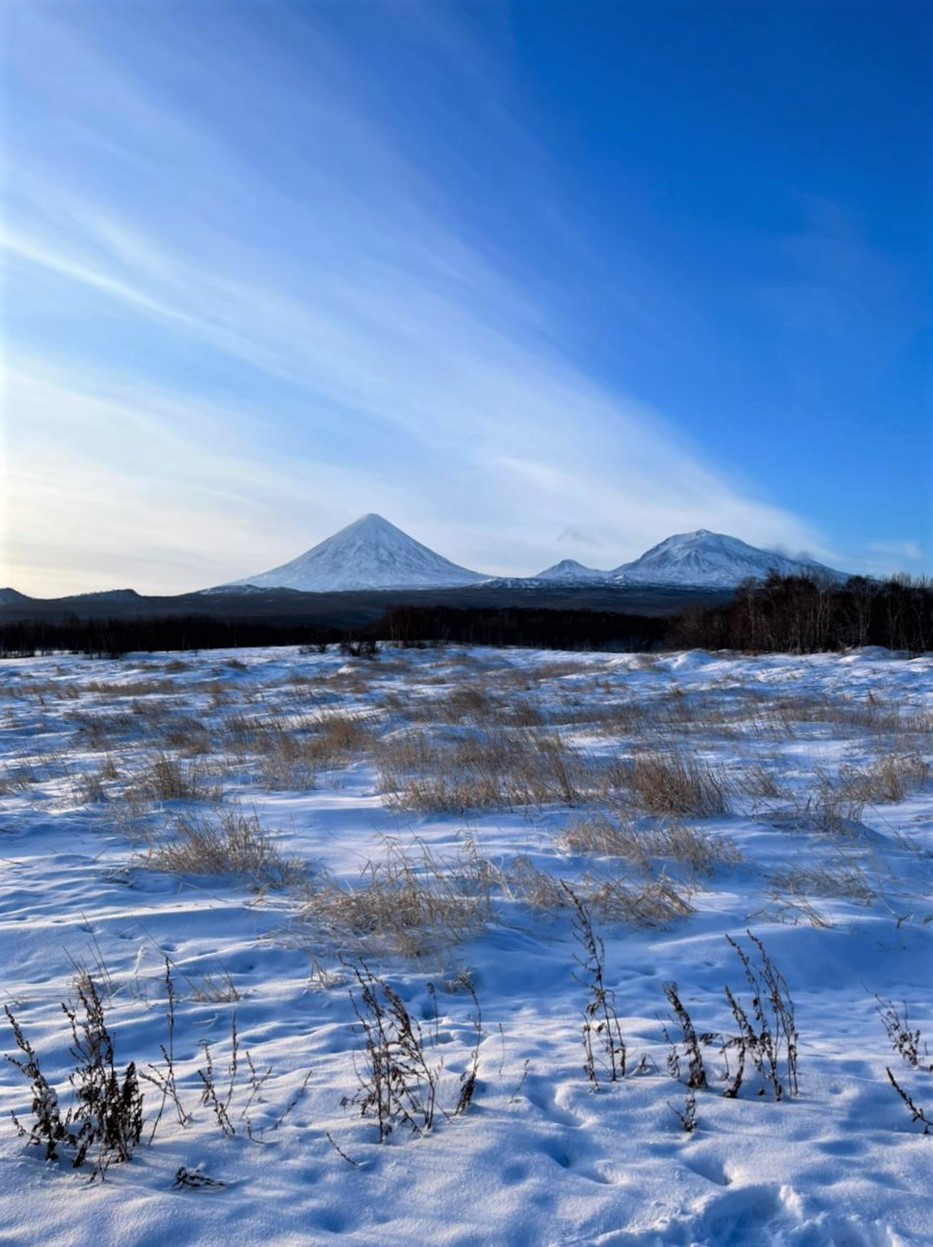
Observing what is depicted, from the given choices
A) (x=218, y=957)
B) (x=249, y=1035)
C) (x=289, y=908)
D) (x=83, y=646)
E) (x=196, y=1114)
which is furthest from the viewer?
(x=83, y=646)

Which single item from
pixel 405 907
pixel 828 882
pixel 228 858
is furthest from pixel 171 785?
pixel 828 882

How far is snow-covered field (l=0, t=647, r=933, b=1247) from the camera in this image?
1922 millimetres

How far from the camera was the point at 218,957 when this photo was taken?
369 centimetres

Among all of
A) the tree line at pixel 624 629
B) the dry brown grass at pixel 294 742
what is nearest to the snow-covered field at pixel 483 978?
Answer: the dry brown grass at pixel 294 742

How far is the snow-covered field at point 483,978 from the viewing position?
1.92 metres

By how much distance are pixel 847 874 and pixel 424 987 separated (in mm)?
2686

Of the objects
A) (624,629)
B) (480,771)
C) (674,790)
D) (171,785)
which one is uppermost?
(624,629)

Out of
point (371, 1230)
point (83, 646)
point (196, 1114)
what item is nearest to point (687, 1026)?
point (371, 1230)

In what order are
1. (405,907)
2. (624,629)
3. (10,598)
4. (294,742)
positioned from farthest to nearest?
(10,598), (624,629), (294,742), (405,907)

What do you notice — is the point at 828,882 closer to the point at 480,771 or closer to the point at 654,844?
the point at 654,844

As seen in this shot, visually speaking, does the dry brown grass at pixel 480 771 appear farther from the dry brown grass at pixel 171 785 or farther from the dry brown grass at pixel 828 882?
the dry brown grass at pixel 828 882

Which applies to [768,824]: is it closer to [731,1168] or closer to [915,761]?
[915,761]

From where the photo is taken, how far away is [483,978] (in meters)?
3.48

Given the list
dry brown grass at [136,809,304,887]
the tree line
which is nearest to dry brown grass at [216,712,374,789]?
dry brown grass at [136,809,304,887]
